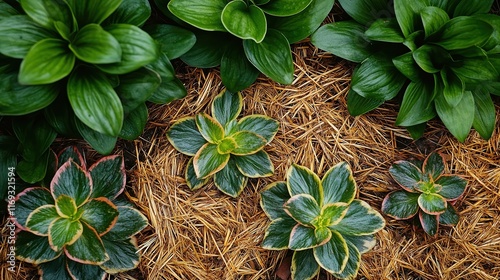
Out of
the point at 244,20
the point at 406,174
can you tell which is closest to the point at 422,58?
the point at 406,174

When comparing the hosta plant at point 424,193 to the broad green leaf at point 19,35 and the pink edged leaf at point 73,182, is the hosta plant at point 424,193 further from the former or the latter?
the broad green leaf at point 19,35

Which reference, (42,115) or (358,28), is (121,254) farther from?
(358,28)

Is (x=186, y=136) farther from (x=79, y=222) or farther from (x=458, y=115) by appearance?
(x=458, y=115)

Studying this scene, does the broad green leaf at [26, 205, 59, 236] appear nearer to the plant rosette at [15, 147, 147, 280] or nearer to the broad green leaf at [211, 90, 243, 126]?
the plant rosette at [15, 147, 147, 280]

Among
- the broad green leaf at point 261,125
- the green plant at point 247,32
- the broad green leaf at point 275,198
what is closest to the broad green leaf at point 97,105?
the green plant at point 247,32

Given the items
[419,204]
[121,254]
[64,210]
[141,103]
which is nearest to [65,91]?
[141,103]
